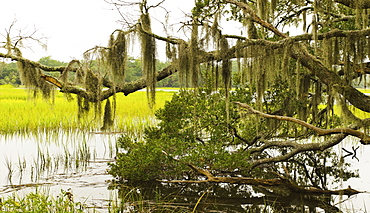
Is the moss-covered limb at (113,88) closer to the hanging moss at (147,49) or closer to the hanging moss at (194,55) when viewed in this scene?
the hanging moss at (147,49)

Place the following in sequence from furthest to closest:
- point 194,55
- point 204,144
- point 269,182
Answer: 1. point 204,144
2. point 269,182
3. point 194,55

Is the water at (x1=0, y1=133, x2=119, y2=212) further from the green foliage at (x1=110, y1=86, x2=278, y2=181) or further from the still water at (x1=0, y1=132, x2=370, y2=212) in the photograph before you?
the green foliage at (x1=110, y1=86, x2=278, y2=181)

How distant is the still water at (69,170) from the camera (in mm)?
6062

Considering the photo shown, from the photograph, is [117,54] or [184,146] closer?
[117,54]

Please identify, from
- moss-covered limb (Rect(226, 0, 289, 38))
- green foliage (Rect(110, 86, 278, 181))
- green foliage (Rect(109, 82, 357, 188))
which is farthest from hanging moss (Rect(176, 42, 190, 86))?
moss-covered limb (Rect(226, 0, 289, 38))

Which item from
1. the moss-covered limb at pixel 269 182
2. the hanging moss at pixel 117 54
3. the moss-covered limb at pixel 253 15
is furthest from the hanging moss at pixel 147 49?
the moss-covered limb at pixel 269 182

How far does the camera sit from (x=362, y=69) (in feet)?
19.6

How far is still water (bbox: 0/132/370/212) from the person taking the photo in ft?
19.9

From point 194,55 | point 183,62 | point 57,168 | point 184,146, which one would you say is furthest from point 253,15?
point 57,168

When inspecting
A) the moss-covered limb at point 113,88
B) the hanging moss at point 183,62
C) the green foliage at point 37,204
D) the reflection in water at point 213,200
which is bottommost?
the reflection in water at point 213,200

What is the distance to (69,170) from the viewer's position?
25.2 ft

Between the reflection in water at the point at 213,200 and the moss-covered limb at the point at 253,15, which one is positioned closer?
the reflection in water at the point at 213,200

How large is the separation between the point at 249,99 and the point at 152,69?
280 cm

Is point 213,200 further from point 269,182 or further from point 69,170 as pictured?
point 69,170
